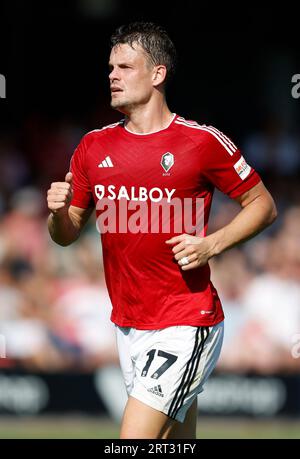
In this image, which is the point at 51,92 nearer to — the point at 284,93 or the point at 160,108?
the point at 284,93

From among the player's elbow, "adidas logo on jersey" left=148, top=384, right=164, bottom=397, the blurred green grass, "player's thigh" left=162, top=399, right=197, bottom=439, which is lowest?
the blurred green grass

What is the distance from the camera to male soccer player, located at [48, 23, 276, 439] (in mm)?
5676

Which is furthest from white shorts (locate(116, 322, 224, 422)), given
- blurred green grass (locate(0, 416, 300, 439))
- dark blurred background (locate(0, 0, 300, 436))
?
dark blurred background (locate(0, 0, 300, 436))

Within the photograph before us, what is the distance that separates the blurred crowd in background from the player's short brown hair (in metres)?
5.20

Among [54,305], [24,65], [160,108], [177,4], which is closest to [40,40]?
[24,65]

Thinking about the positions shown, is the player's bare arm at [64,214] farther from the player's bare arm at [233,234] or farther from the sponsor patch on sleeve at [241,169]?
the sponsor patch on sleeve at [241,169]

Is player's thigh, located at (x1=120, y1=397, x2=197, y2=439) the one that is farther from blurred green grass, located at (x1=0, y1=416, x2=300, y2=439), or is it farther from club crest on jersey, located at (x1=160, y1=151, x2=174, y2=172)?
blurred green grass, located at (x1=0, y1=416, x2=300, y2=439)

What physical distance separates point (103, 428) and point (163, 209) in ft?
16.5

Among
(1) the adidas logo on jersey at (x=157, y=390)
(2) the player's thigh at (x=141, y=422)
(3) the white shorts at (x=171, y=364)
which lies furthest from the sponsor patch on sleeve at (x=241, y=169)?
(2) the player's thigh at (x=141, y=422)

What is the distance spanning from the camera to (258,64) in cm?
1527

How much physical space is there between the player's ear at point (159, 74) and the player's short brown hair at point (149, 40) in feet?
0.08

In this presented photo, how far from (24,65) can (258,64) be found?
3636 mm

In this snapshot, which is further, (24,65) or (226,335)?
(24,65)
